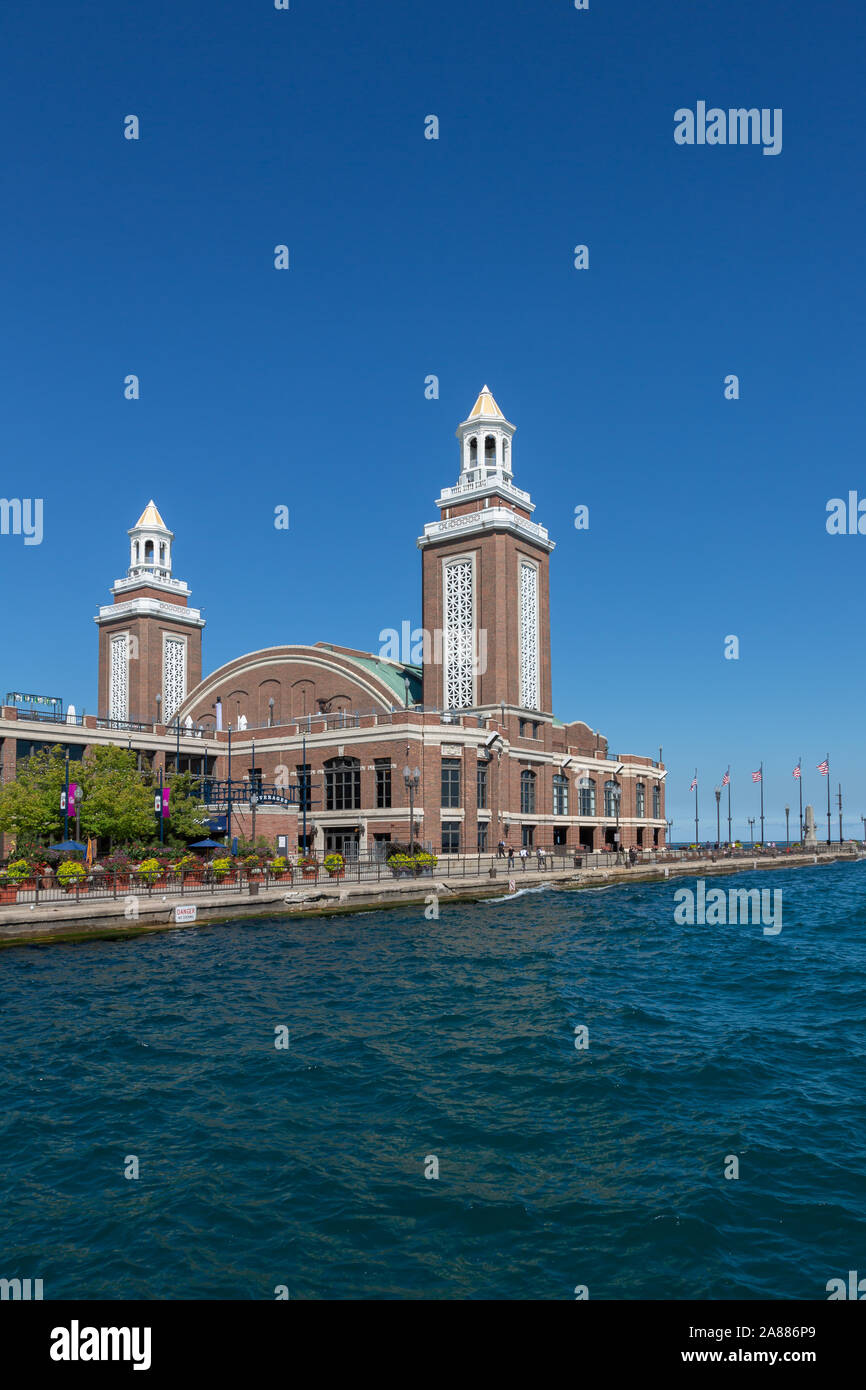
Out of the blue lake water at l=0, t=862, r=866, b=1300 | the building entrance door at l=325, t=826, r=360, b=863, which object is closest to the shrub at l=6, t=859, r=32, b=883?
the blue lake water at l=0, t=862, r=866, b=1300

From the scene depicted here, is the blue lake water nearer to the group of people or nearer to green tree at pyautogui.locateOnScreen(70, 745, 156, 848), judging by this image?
green tree at pyautogui.locateOnScreen(70, 745, 156, 848)

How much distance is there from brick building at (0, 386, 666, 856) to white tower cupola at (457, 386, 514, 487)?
0.16 m

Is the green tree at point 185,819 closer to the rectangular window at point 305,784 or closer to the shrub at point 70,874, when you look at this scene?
the rectangular window at point 305,784

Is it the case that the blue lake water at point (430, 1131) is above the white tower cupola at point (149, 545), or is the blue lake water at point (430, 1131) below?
below

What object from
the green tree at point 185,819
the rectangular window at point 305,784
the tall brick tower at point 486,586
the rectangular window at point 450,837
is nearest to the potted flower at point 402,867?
the green tree at point 185,819

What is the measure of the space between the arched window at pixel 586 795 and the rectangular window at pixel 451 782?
2311 cm

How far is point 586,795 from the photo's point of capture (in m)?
95.2

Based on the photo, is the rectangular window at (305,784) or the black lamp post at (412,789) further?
the rectangular window at (305,784)

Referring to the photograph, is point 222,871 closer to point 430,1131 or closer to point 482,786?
point 482,786

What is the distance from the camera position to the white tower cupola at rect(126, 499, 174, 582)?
339 ft

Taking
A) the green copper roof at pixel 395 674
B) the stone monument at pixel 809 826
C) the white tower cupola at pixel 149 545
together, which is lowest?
the stone monument at pixel 809 826

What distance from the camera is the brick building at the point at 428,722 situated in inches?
2864
